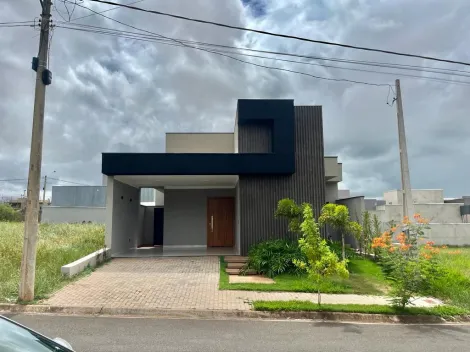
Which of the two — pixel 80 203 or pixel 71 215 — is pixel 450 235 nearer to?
pixel 71 215

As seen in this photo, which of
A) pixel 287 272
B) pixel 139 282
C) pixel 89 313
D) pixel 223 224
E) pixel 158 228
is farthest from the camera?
pixel 158 228

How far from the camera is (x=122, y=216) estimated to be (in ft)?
50.8

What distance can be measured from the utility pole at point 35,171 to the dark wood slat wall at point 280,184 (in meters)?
7.38

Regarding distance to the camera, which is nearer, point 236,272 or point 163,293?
point 163,293

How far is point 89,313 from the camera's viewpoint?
7.64 metres

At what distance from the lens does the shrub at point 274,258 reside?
11.5m

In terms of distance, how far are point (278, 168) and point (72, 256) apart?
8.01 metres

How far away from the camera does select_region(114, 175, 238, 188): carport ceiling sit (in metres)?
14.5

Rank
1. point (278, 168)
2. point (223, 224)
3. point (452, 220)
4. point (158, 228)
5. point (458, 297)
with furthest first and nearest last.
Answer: point (452, 220) < point (158, 228) < point (223, 224) < point (278, 168) < point (458, 297)

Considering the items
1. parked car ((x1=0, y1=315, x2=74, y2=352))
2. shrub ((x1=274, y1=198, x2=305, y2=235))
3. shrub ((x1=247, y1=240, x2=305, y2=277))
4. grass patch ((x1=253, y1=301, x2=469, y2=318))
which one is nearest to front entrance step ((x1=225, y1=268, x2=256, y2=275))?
shrub ((x1=247, y1=240, x2=305, y2=277))

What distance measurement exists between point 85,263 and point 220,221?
776 centimetres

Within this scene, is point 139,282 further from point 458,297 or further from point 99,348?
point 458,297

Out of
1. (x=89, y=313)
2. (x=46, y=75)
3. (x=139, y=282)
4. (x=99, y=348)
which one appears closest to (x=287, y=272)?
(x=139, y=282)

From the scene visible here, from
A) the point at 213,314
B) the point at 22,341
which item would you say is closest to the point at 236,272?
the point at 213,314
